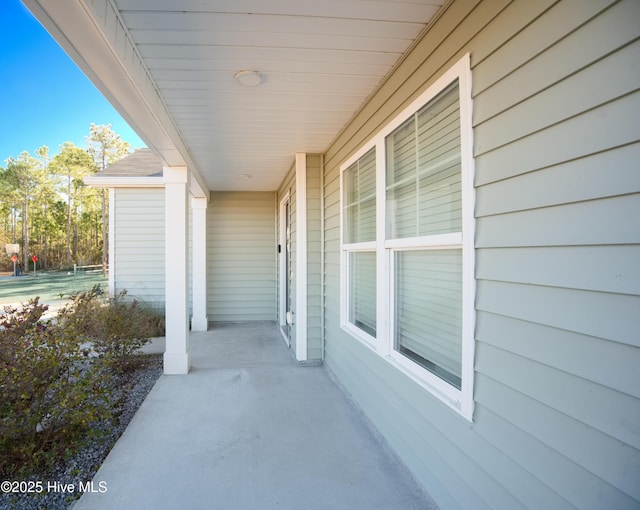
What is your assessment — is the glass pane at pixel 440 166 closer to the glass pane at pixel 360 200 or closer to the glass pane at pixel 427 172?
the glass pane at pixel 427 172

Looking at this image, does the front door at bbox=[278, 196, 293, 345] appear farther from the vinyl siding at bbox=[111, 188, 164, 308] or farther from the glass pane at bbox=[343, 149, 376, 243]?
the glass pane at bbox=[343, 149, 376, 243]

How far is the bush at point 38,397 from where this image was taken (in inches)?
87.4

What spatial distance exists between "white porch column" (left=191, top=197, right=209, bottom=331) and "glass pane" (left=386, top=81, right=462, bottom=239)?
178 inches

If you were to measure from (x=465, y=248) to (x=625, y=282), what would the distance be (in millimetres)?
673

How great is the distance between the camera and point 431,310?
1990 millimetres

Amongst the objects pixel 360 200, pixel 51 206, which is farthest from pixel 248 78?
pixel 51 206

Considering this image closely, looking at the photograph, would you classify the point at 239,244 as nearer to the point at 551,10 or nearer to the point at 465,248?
the point at 465,248

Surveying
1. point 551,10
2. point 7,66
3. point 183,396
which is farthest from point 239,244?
point 7,66

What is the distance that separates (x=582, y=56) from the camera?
3.40ft

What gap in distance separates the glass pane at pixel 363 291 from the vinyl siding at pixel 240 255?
Result: 3783mm

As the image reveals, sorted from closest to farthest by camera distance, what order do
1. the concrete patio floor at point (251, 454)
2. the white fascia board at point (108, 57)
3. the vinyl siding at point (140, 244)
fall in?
the white fascia board at point (108, 57), the concrete patio floor at point (251, 454), the vinyl siding at point (140, 244)

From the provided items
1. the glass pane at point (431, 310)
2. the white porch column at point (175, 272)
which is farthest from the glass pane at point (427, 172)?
the white porch column at point (175, 272)

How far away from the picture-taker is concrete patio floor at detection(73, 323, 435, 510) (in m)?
1.95

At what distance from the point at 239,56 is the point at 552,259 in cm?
203
